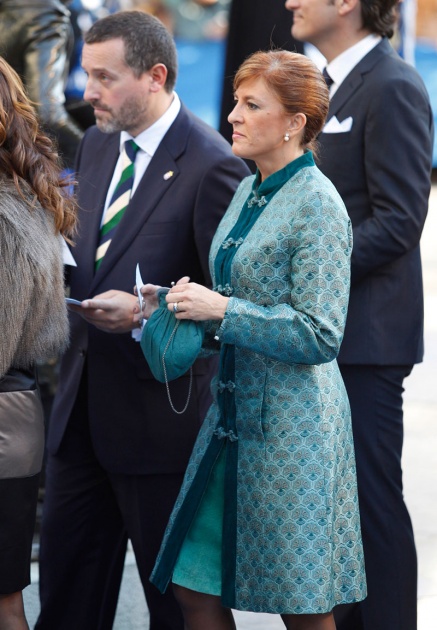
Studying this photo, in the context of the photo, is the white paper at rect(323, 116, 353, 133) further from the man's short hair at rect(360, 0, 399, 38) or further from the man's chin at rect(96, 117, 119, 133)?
the man's chin at rect(96, 117, 119, 133)

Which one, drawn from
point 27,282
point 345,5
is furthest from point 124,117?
point 27,282

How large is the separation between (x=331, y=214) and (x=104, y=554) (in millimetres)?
1632

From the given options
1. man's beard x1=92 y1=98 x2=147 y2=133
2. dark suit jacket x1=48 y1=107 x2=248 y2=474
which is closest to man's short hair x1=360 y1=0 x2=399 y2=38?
dark suit jacket x1=48 y1=107 x2=248 y2=474

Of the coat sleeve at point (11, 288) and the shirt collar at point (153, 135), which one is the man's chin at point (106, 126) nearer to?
the shirt collar at point (153, 135)

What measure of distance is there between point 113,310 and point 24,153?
23.1 inches

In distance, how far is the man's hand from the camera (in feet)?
10.9

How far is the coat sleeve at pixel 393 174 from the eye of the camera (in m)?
3.54

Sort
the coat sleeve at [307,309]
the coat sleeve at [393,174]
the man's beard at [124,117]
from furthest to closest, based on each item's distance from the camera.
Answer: the man's beard at [124,117] → the coat sleeve at [393,174] → the coat sleeve at [307,309]

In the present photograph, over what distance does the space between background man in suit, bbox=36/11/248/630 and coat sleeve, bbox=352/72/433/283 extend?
43 cm

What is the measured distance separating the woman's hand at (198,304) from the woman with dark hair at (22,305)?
35cm

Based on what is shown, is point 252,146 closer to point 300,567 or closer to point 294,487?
point 294,487

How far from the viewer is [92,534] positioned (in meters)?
3.87

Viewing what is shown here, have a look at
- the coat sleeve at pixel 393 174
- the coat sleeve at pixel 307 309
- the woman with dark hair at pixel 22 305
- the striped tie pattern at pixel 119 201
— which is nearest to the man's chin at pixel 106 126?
the striped tie pattern at pixel 119 201

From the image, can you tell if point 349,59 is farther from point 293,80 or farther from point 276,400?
point 276,400
